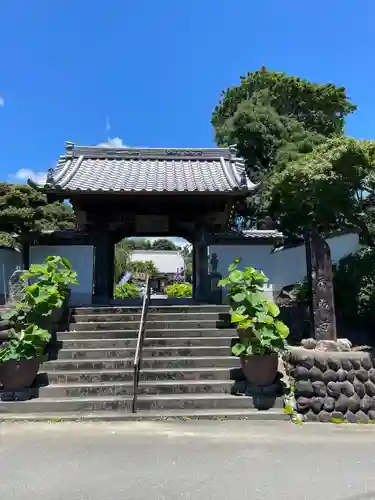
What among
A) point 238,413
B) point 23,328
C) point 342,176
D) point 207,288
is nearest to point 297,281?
point 207,288

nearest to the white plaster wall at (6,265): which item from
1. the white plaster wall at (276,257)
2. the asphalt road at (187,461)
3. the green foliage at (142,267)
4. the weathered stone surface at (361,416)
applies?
the asphalt road at (187,461)

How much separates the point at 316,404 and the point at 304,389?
0.26 metres

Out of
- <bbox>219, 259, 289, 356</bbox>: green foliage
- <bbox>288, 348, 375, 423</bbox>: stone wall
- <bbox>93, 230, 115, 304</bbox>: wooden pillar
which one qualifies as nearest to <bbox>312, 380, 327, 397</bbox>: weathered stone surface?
<bbox>288, 348, 375, 423</bbox>: stone wall

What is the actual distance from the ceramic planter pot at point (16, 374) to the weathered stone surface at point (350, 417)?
15.9 ft

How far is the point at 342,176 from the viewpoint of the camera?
30.9 ft

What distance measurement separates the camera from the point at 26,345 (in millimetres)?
5734

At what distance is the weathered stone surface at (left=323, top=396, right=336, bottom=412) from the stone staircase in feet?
2.23

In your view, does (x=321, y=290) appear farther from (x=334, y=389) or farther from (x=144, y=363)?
(x=144, y=363)

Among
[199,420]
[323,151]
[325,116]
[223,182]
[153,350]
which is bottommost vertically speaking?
[199,420]

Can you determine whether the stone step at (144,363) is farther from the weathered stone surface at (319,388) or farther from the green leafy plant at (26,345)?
the weathered stone surface at (319,388)

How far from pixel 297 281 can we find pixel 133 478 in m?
6.73

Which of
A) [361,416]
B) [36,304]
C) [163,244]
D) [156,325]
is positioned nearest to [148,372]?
[156,325]

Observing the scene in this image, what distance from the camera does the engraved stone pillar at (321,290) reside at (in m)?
6.85

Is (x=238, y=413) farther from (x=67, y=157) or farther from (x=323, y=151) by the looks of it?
(x=67, y=157)
